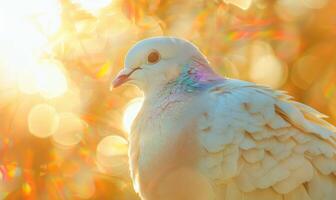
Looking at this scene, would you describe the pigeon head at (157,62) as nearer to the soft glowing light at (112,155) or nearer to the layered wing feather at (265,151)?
the layered wing feather at (265,151)

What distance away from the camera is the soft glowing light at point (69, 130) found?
7.20 metres

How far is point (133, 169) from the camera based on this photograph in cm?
513

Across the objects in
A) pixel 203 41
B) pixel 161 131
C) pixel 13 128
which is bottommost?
A: pixel 13 128

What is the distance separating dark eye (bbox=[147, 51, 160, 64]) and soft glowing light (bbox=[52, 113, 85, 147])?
2148 millimetres

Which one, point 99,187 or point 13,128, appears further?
point 99,187

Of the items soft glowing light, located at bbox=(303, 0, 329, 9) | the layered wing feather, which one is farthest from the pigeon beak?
soft glowing light, located at bbox=(303, 0, 329, 9)

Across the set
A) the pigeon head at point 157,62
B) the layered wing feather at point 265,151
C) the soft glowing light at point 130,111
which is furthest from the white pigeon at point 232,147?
the soft glowing light at point 130,111

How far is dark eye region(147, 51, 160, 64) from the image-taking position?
5.22 metres

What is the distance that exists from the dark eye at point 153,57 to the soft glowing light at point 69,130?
7.05 ft

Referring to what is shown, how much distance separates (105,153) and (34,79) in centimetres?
102

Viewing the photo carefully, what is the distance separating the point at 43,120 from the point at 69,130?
47cm

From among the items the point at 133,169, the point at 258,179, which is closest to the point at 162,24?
the point at 133,169

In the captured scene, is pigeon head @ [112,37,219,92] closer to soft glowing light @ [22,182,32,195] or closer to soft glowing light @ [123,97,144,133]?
soft glowing light @ [123,97,144,133]

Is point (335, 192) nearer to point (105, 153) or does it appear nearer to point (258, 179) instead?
point (258, 179)
